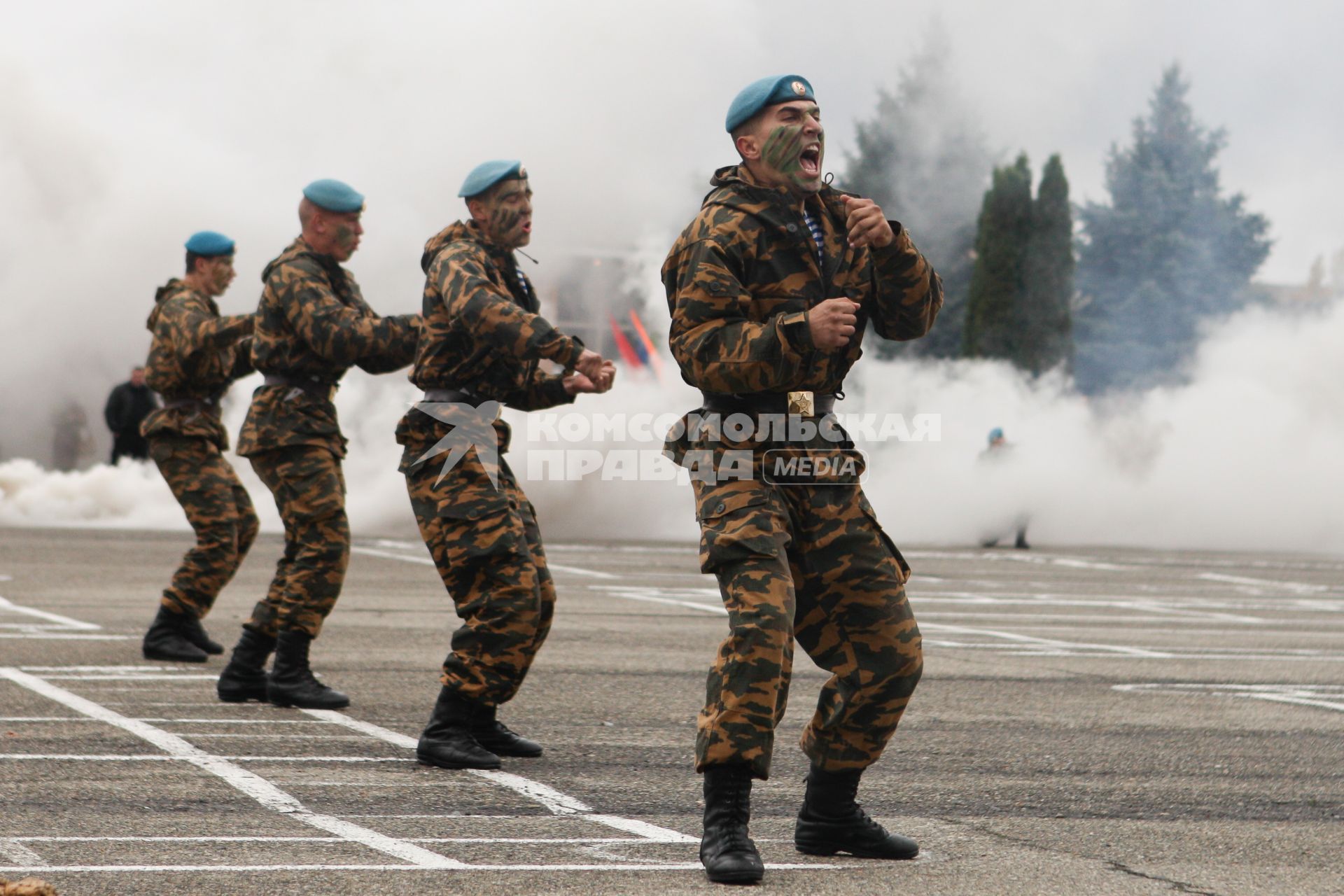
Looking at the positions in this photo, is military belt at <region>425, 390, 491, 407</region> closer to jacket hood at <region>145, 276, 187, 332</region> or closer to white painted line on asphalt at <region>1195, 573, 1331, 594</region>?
jacket hood at <region>145, 276, 187, 332</region>

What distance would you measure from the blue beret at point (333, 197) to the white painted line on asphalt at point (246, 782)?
2212 mm

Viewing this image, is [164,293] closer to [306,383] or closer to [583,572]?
[306,383]

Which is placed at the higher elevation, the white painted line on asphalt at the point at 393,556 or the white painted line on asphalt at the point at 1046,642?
the white painted line on asphalt at the point at 393,556

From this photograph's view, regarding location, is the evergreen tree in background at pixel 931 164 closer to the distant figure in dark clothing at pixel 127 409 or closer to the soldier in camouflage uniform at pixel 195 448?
the distant figure in dark clothing at pixel 127 409

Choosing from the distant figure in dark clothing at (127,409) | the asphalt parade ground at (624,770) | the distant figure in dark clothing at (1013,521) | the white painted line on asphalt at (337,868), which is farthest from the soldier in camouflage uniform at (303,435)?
the distant figure in dark clothing at (1013,521)

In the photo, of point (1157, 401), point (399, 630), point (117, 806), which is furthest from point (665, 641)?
point (1157, 401)

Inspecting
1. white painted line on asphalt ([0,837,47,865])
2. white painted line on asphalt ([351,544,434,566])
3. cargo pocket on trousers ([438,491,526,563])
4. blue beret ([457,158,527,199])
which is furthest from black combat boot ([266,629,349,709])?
white painted line on asphalt ([351,544,434,566])

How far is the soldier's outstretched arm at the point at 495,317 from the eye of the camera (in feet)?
19.2

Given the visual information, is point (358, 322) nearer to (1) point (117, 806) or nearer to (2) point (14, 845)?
(1) point (117, 806)

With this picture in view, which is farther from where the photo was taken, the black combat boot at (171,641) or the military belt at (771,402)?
the black combat boot at (171,641)

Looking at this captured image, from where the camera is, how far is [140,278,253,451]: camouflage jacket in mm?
8719

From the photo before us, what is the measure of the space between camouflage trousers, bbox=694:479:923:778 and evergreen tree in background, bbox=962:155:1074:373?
102 ft

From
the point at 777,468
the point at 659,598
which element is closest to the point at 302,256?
the point at 777,468

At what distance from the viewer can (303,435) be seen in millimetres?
7441
